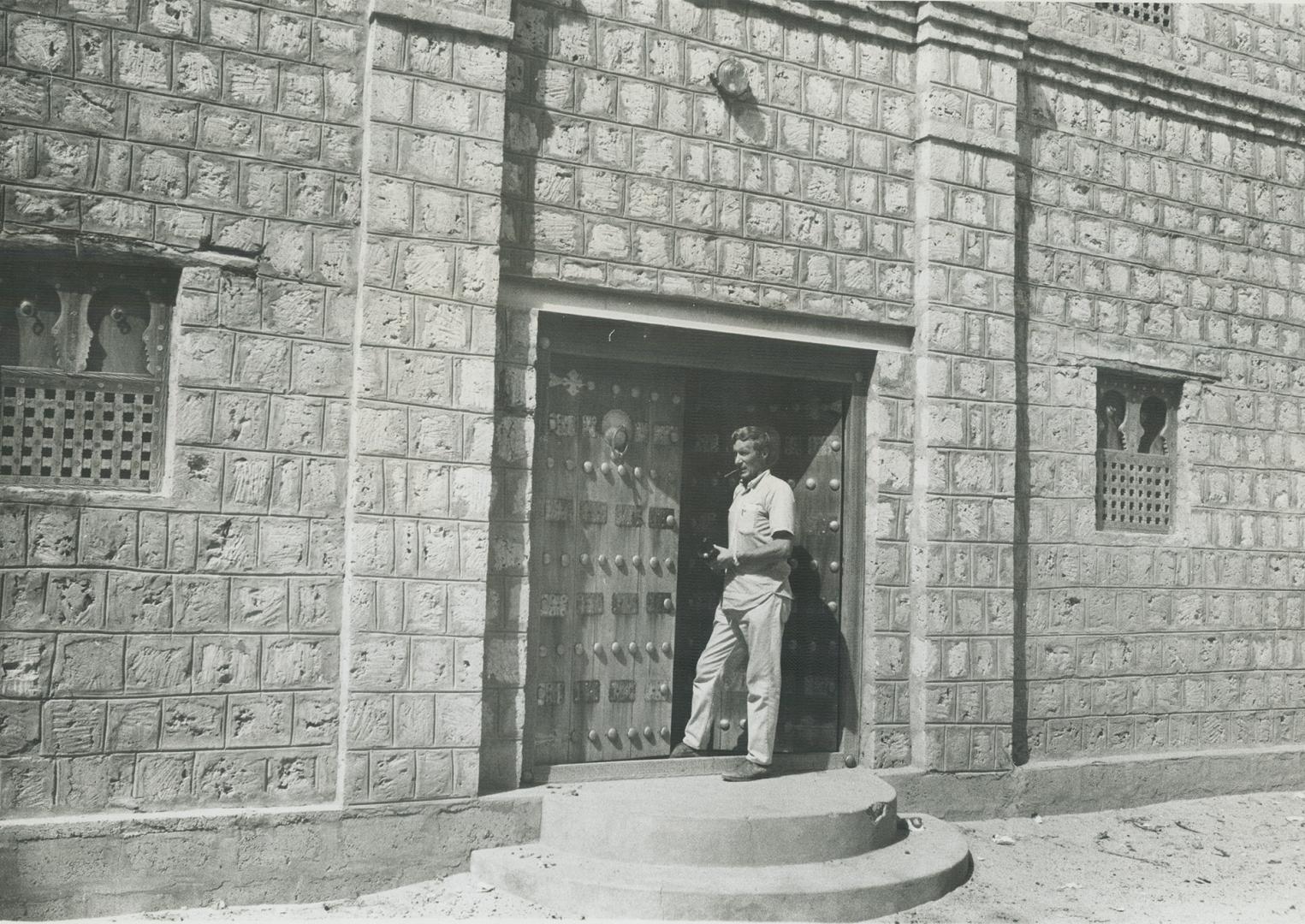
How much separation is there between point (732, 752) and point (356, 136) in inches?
153

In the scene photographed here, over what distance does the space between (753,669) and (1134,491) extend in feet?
10.8

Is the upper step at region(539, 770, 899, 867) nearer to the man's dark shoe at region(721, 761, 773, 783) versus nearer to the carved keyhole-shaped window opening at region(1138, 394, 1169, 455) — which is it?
the man's dark shoe at region(721, 761, 773, 783)

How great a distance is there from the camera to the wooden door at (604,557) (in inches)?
225

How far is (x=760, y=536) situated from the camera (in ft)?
19.0

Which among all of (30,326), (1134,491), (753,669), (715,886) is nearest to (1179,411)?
(1134,491)

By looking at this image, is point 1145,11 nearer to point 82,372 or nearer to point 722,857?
point 722,857

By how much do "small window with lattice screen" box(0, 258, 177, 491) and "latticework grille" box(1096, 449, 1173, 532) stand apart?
5780 mm

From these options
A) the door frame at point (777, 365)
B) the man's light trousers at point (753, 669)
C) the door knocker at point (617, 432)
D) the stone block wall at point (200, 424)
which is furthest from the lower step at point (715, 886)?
the door knocker at point (617, 432)

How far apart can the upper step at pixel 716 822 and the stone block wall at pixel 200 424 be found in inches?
46.8

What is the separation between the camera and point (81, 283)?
480 cm

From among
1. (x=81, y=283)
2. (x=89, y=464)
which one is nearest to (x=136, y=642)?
(x=89, y=464)

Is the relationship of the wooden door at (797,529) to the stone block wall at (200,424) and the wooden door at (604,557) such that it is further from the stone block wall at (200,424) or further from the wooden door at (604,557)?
the stone block wall at (200,424)

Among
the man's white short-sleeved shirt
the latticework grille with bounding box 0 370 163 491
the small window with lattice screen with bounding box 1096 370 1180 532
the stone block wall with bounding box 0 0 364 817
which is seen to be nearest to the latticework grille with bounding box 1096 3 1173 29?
the small window with lattice screen with bounding box 1096 370 1180 532

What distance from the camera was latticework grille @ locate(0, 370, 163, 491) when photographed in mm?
4695
